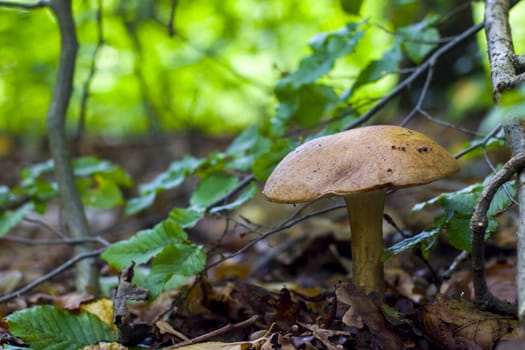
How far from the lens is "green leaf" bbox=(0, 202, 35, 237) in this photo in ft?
8.87

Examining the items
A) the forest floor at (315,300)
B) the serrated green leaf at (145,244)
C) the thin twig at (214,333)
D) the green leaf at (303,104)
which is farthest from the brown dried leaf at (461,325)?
the green leaf at (303,104)

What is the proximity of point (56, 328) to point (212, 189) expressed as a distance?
3.11 feet

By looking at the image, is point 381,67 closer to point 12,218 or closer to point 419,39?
point 419,39

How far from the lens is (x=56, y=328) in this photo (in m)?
1.87

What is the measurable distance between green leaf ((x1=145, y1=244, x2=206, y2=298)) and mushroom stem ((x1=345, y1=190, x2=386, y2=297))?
0.57 meters

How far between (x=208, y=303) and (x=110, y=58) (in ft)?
21.4

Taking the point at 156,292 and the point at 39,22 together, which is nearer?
the point at 156,292

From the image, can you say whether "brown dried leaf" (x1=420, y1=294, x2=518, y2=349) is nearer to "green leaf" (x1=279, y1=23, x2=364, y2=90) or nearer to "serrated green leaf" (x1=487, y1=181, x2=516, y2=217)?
"serrated green leaf" (x1=487, y1=181, x2=516, y2=217)

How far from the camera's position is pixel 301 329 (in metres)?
1.74

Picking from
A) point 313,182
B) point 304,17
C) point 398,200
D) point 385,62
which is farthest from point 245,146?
point 304,17

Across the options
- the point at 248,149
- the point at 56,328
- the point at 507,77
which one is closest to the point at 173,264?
the point at 56,328

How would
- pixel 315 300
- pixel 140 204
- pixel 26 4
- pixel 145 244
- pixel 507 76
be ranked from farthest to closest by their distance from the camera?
pixel 140 204 → pixel 26 4 → pixel 315 300 → pixel 145 244 → pixel 507 76

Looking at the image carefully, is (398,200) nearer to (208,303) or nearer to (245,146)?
(245,146)

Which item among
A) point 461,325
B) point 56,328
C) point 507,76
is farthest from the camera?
point 56,328
